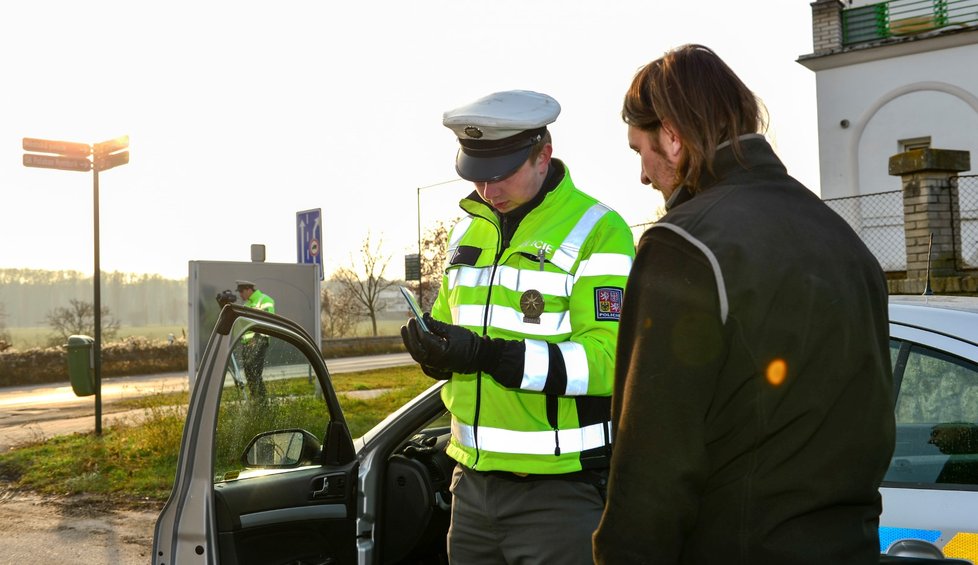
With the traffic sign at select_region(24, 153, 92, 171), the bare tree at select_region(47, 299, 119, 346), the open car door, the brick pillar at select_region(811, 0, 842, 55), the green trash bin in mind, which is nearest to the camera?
the open car door

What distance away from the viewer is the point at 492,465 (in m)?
2.14

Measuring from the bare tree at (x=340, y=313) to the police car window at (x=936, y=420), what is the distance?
1631 inches

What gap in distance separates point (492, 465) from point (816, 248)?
3.58ft

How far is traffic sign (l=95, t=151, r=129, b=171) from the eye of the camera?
946 cm

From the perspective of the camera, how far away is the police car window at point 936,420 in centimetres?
224

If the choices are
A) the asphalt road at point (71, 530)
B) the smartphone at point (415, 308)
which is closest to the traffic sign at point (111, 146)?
the asphalt road at point (71, 530)

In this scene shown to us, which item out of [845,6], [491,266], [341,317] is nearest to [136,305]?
[341,317]

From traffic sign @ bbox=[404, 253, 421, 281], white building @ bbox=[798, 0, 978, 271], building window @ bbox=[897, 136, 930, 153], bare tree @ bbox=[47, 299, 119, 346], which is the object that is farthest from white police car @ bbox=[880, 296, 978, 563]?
bare tree @ bbox=[47, 299, 119, 346]

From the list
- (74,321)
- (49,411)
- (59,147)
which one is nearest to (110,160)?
(59,147)

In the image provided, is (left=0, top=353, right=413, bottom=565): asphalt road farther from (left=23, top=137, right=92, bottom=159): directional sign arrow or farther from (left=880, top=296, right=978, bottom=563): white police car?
(left=880, top=296, right=978, bottom=563): white police car

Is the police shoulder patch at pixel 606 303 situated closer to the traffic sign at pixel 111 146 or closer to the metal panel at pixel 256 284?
the metal panel at pixel 256 284

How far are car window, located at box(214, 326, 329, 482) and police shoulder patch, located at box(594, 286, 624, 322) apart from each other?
1.04 m

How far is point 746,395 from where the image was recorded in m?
1.25

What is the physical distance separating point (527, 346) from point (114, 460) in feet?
26.1
